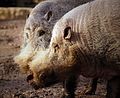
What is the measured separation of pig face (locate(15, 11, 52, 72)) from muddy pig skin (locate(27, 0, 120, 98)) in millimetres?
846

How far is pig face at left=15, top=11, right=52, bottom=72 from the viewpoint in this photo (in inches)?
264

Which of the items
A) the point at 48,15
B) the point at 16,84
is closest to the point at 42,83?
the point at 48,15

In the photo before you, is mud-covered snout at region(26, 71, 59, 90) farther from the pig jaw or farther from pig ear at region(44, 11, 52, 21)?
pig ear at region(44, 11, 52, 21)

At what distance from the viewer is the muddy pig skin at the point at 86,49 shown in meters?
5.46

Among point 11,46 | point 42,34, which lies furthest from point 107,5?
point 11,46

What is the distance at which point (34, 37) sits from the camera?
22.8 ft

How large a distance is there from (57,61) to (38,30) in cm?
143

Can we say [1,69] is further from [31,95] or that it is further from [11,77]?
[31,95]

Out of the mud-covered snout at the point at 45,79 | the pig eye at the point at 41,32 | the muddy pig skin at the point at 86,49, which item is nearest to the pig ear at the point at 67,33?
the muddy pig skin at the point at 86,49

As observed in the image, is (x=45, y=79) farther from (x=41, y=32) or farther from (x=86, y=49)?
(x=41, y=32)

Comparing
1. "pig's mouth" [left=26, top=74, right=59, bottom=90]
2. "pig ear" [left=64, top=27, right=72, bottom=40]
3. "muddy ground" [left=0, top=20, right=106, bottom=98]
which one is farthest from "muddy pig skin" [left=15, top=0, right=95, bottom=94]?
"pig ear" [left=64, top=27, right=72, bottom=40]

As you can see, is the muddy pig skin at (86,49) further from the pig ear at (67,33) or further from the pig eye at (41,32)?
the pig eye at (41,32)

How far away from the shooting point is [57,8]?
7.51m

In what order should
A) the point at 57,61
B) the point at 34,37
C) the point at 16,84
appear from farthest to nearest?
the point at 16,84 → the point at 34,37 → the point at 57,61
